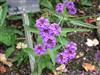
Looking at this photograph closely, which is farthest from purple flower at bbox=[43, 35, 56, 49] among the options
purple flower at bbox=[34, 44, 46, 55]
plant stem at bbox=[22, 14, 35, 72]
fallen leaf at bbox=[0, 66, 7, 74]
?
fallen leaf at bbox=[0, 66, 7, 74]

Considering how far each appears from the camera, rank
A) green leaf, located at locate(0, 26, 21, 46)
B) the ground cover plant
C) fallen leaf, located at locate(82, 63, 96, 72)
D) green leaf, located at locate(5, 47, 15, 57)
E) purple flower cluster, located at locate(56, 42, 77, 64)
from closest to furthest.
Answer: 1. purple flower cluster, located at locate(56, 42, 77, 64)
2. the ground cover plant
3. green leaf, located at locate(0, 26, 21, 46)
4. green leaf, located at locate(5, 47, 15, 57)
5. fallen leaf, located at locate(82, 63, 96, 72)

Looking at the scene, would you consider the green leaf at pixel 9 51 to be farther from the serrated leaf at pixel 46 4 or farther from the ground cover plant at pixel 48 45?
the serrated leaf at pixel 46 4

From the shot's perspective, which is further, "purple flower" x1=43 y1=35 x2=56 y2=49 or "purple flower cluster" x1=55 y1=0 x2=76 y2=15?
"purple flower cluster" x1=55 y1=0 x2=76 y2=15

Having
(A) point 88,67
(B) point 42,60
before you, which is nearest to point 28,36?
(B) point 42,60

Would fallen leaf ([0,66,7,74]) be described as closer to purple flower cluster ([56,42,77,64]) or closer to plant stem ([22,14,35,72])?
plant stem ([22,14,35,72])

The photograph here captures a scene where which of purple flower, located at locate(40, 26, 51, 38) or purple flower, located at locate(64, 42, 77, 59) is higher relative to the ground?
purple flower, located at locate(40, 26, 51, 38)

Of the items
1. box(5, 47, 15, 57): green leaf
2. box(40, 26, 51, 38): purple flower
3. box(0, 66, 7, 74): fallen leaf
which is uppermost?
box(40, 26, 51, 38): purple flower

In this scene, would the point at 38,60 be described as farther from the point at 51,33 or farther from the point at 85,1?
the point at 85,1

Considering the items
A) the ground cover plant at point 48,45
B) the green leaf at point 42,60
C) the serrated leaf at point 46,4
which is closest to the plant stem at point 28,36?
Answer: the ground cover plant at point 48,45

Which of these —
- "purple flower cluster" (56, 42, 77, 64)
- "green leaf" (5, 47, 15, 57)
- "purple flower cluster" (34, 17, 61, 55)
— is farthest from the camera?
"green leaf" (5, 47, 15, 57)
